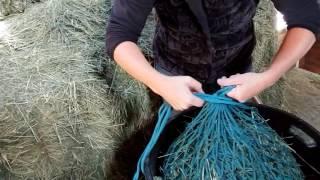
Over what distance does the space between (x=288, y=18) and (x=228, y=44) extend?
157mm

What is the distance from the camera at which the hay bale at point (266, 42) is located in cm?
162

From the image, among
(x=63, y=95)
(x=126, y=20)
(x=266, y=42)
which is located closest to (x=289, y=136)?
(x=126, y=20)

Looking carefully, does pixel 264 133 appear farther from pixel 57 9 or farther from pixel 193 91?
pixel 57 9

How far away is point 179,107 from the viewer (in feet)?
2.69

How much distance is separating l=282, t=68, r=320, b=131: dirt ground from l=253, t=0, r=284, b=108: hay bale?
5.1 inches

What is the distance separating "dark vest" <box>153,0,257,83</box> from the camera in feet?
3.11

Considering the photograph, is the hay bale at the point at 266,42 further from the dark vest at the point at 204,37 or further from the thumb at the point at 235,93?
the thumb at the point at 235,93

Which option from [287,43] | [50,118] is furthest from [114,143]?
[287,43]

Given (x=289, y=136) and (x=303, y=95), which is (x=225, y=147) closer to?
(x=289, y=136)

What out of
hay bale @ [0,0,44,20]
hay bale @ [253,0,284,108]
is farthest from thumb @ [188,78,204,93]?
hay bale @ [0,0,44,20]

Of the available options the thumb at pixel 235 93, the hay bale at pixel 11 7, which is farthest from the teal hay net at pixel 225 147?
the hay bale at pixel 11 7

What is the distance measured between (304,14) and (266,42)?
30.9 inches

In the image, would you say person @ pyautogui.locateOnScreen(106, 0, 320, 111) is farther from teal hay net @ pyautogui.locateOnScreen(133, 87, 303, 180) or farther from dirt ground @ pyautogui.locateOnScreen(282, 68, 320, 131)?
dirt ground @ pyautogui.locateOnScreen(282, 68, 320, 131)

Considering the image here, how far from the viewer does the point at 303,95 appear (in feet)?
6.50
